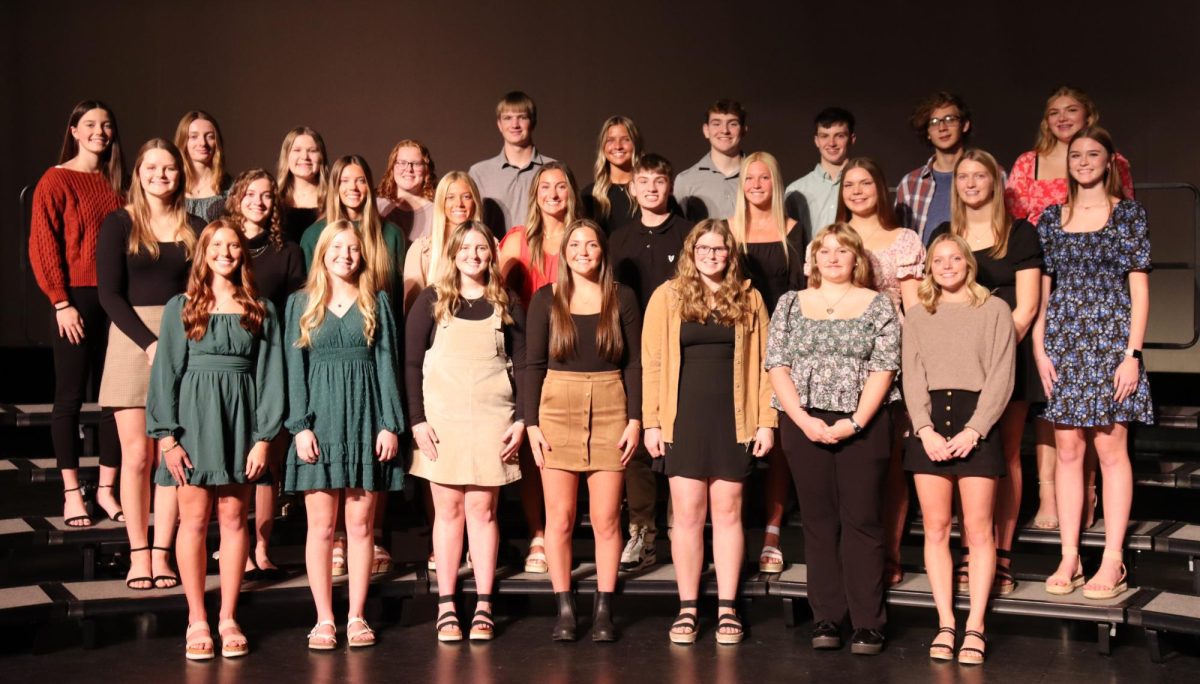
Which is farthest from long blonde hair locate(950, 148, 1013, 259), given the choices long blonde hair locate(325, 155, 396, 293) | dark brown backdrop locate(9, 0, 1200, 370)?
dark brown backdrop locate(9, 0, 1200, 370)

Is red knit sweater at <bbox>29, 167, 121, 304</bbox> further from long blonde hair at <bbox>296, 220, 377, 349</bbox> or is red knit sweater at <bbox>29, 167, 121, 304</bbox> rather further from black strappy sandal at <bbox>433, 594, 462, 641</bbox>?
black strappy sandal at <bbox>433, 594, 462, 641</bbox>

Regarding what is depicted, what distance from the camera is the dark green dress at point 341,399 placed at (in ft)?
14.3

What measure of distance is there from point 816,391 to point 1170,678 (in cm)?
142

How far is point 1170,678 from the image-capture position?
4086 mm

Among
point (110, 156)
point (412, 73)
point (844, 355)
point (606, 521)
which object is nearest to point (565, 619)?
point (606, 521)

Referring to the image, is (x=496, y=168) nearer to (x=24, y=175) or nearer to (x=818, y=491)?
(x=818, y=491)

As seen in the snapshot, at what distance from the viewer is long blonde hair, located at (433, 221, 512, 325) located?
449 centimetres

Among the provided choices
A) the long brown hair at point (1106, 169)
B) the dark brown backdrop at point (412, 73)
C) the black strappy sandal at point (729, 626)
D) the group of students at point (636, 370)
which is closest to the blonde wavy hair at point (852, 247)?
the group of students at point (636, 370)

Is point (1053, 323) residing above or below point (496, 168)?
below

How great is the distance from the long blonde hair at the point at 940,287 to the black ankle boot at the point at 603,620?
→ 4.91ft

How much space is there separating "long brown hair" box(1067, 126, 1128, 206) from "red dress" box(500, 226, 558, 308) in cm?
186

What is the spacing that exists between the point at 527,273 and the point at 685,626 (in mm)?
1421

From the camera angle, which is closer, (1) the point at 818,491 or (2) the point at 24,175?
(1) the point at 818,491

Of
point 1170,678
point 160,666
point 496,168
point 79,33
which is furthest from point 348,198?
point 79,33
